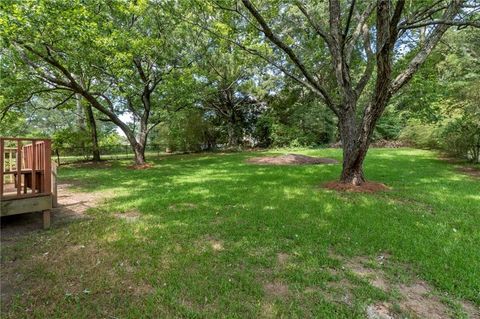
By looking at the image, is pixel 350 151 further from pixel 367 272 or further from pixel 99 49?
pixel 99 49

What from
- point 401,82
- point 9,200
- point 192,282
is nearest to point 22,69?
point 9,200

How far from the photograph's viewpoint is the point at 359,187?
20.9 ft

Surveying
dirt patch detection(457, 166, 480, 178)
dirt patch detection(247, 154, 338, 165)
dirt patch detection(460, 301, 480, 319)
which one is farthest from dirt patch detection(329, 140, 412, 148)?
dirt patch detection(460, 301, 480, 319)

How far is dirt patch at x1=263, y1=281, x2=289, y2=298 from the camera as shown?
2.44 meters

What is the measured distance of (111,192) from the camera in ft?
22.1

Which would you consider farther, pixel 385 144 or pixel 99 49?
pixel 385 144

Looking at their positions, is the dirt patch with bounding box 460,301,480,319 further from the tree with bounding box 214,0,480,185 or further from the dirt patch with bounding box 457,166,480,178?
the dirt patch with bounding box 457,166,480,178

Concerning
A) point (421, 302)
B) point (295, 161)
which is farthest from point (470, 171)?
point (421, 302)

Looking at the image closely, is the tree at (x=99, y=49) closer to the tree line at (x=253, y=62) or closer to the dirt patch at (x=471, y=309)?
the tree line at (x=253, y=62)

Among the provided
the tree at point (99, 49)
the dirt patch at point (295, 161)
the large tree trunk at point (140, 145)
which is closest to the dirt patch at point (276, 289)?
the tree at point (99, 49)

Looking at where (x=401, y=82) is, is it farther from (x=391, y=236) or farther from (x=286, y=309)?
(x=286, y=309)

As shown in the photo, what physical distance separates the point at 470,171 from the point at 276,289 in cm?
996

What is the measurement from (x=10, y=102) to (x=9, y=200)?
8.81 meters

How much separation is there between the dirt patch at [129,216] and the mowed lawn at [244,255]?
57 millimetres
